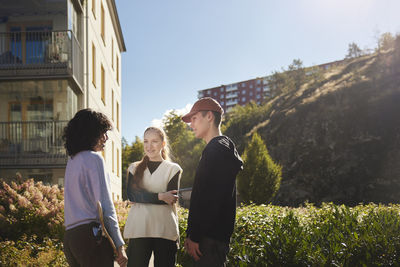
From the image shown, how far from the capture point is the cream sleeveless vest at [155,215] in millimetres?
3457

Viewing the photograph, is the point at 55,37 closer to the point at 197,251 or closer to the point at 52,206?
the point at 52,206

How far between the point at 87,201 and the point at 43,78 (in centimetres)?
1162

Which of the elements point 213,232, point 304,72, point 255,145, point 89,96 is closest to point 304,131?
point 255,145

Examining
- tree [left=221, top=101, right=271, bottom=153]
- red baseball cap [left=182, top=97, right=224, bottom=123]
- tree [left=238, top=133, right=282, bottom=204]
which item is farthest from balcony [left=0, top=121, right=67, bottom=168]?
tree [left=221, top=101, right=271, bottom=153]

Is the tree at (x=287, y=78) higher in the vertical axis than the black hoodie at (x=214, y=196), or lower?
higher

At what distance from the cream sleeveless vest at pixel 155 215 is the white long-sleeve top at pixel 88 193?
95cm

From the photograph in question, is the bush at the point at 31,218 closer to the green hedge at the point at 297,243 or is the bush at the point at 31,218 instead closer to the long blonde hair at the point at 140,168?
the green hedge at the point at 297,243

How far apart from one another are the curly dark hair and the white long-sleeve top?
82 millimetres

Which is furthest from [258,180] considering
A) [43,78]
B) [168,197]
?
[168,197]

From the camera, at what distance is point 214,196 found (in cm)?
275

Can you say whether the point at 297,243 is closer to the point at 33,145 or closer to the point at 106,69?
the point at 33,145

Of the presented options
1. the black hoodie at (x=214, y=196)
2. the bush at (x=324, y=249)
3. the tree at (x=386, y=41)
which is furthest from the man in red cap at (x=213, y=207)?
the tree at (x=386, y=41)

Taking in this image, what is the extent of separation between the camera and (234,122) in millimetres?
58344

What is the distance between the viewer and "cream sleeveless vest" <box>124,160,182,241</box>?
346 cm
